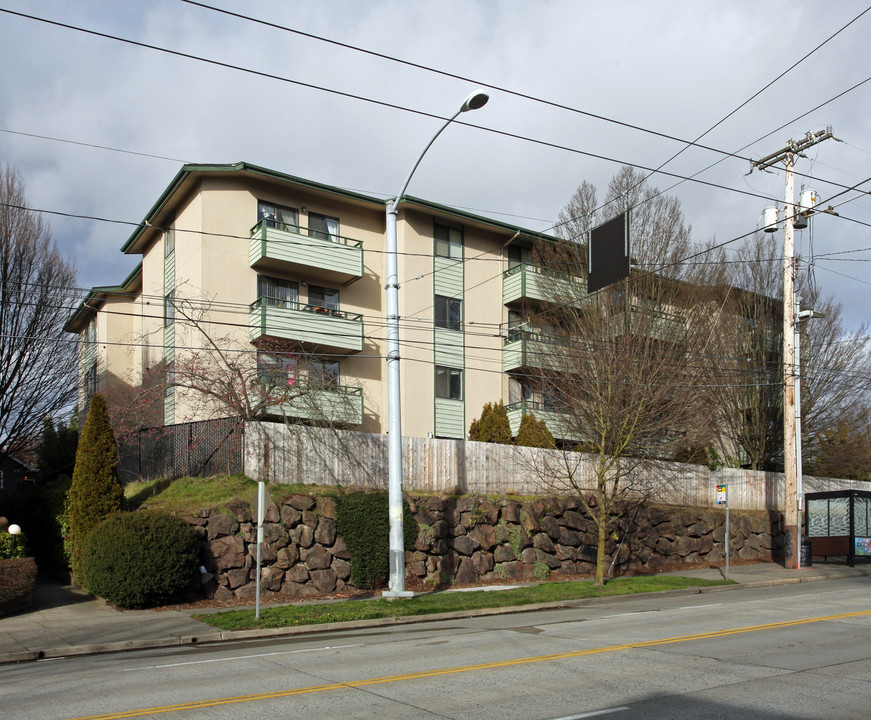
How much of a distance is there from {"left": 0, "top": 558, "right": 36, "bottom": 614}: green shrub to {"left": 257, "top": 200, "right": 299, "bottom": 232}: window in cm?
1379

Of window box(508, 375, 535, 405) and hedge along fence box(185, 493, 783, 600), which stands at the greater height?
window box(508, 375, 535, 405)

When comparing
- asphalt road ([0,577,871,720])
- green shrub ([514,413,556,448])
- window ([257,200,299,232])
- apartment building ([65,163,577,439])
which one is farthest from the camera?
green shrub ([514,413,556,448])

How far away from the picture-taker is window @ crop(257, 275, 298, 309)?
27856mm

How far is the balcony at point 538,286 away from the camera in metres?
29.6

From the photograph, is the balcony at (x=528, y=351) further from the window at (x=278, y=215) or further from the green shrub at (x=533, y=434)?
the window at (x=278, y=215)

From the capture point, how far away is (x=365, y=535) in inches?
810

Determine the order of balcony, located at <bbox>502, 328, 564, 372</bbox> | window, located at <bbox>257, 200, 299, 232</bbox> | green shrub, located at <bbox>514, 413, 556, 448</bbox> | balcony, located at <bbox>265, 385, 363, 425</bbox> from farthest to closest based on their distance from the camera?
balcony, located at <bbox>502, 328, 564, 372</bbox> < green shrub, located at <bbox>514, 413, 556, 448</bbox> < window, located at <bbox>257, 200, 299, 232</bbox> < balcony, located at <bbox>265, 385, 363, 425</bbox>

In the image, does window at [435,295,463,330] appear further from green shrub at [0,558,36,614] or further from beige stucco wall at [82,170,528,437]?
green shrub at [0,558,36,614]

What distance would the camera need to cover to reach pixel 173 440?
22672 mm

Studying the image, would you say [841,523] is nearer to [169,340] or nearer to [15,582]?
[169,340]

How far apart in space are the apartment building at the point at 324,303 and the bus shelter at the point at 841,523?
9.81 m

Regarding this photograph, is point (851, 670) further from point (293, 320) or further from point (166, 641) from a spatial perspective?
point (293, 320)

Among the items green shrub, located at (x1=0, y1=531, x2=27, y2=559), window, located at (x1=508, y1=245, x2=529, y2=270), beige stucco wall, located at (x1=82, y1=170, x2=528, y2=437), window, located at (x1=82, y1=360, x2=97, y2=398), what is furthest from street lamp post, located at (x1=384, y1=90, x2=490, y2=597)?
window, located at (x1=82, y1=360, x2=97, y2=398)

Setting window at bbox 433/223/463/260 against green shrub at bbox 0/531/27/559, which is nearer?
green shrub at bbox 0/531/27/559
